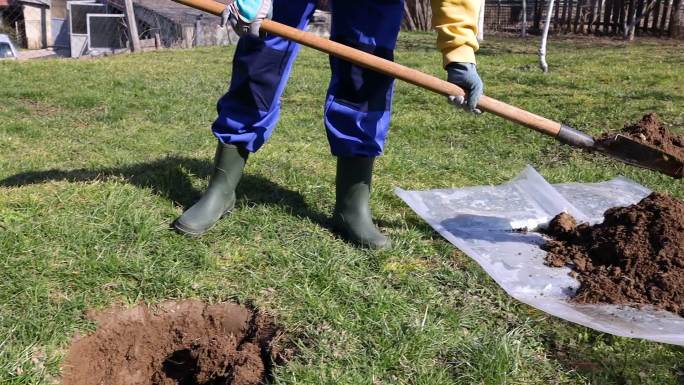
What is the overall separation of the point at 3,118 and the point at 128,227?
10.2 feet

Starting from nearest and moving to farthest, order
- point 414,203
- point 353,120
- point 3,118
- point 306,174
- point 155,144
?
point 353,120 < point 414,203 < point 306,174 < point 155,144 < point 3,118

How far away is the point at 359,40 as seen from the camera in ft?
9.40

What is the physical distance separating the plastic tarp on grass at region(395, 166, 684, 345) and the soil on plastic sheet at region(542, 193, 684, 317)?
0.06 metres

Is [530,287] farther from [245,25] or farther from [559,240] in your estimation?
[245,25]

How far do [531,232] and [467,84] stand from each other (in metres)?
1.00

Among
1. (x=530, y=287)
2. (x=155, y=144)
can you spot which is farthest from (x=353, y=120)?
(x=155, y=144)

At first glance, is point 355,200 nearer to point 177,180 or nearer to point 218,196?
point 218,196

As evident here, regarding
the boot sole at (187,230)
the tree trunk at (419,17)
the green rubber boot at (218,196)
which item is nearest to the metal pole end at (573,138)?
the green rubber boot at (218,196)

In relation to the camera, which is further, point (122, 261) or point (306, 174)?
point (306, 174)

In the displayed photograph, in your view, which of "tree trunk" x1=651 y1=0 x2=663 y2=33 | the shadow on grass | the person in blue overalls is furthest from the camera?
"tree trunk" x1=651 y1=0 x2=663 y2=33

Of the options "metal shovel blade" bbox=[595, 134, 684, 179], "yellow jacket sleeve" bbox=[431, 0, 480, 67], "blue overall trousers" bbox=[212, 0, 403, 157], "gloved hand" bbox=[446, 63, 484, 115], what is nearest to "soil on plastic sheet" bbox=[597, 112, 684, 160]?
"metal shovel blade" bbox=[595, 134, 684, 179]

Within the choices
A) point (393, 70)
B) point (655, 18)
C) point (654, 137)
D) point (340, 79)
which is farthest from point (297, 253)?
point (655, 18)

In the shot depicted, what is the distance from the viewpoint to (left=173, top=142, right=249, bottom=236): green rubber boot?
3.01 m

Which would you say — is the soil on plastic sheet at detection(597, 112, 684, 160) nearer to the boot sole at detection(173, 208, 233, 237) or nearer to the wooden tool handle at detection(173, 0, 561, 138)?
the wooden tool handle at detection(173, 0, 561, 138)
